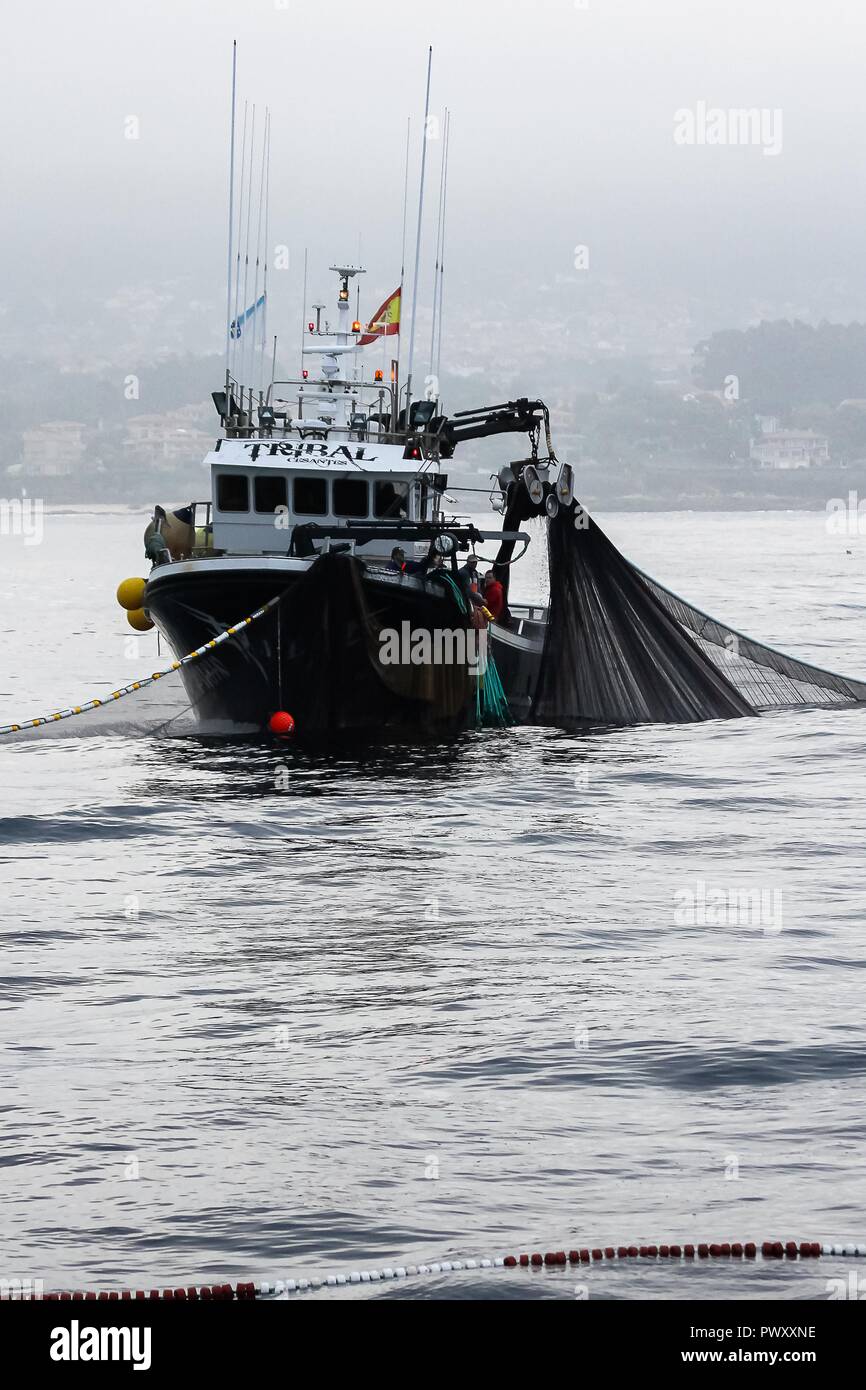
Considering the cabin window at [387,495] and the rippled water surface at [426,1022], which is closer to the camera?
the rippled water surface at [426,1022]

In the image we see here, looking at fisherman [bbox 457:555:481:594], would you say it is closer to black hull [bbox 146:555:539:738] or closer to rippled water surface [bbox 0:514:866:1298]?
black hull [bbox 146:555:539:738]

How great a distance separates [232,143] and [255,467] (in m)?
7.19

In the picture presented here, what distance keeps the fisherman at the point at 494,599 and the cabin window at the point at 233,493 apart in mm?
3949

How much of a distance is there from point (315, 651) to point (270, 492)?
4.15 m

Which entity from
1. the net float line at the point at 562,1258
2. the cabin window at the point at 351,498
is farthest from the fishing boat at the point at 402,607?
the net float line at the point at 562,1258

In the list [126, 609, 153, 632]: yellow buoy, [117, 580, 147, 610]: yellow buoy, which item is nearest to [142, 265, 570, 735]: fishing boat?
[117, 580, 147, 610]: yellow buoy

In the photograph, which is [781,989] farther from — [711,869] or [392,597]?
[392,597]

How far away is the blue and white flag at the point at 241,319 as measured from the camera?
1144 inches

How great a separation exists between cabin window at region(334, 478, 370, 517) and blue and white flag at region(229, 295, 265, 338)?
4783 mm

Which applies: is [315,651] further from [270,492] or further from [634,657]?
[634,657]

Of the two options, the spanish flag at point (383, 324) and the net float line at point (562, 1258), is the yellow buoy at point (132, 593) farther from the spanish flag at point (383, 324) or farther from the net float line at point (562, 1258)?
the net float line at point (562, 1258)

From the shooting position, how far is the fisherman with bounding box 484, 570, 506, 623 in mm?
25564

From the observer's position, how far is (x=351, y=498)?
2609 cm
